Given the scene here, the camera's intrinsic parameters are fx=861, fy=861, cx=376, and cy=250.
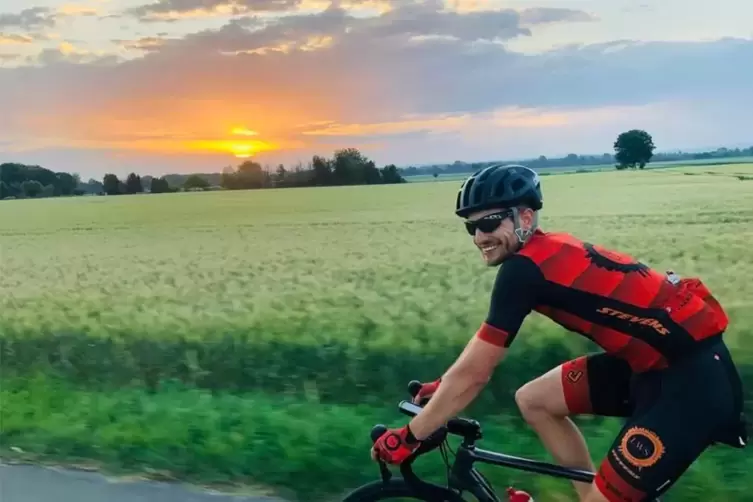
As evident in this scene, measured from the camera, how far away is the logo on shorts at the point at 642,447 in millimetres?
2674

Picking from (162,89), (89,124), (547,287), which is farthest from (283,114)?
(547,287)

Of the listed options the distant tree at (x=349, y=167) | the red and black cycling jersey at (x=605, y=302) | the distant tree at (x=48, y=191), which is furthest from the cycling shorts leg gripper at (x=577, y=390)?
the distant tree at (x=48, y=191)

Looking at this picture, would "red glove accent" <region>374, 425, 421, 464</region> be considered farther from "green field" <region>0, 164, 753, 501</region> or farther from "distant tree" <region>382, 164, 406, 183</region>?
"distant tree" <region>382, 164, 406, 183</region>

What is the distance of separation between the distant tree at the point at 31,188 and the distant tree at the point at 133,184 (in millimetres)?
919

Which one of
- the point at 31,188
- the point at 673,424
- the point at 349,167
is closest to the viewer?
the point at 673,424

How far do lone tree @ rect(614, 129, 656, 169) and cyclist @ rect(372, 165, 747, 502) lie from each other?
135 inches

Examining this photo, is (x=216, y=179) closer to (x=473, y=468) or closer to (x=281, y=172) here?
(x=281, y=172)

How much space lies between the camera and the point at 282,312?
23.1 feet

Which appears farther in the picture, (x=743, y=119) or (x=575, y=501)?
(x=743, y=119)

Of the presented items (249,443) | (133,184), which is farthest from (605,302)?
(133,184)

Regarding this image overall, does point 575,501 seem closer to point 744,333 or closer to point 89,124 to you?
point 744,333

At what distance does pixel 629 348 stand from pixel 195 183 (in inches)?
207

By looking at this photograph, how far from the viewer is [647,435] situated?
2.69 m

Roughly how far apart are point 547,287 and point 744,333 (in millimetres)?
3428
